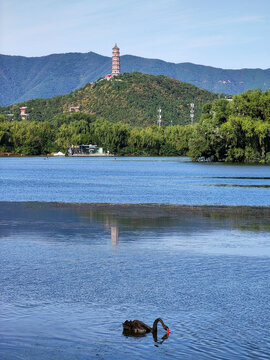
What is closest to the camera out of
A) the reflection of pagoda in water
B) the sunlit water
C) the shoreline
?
the sunlit water

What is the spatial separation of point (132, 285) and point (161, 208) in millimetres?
18450

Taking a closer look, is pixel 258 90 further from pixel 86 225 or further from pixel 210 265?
pixel 210 265

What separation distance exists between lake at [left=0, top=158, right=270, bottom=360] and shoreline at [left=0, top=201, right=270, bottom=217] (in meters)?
2.04

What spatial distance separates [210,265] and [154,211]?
14.4 metres

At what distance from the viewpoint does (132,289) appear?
13289mm

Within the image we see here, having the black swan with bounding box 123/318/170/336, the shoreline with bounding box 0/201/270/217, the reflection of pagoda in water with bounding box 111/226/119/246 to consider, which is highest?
the black swan with bounding box 123/318/170/336

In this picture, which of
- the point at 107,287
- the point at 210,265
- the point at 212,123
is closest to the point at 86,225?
the point at 210,265

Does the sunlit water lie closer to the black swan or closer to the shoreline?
the black swan

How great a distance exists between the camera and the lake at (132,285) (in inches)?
384

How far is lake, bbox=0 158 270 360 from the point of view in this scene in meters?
9.76

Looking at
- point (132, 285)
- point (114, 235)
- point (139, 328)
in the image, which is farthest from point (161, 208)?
point (139, 328)

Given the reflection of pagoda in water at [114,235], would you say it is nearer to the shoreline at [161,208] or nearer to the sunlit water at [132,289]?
the sunlit water at [132,289]

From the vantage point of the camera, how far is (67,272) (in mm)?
15031

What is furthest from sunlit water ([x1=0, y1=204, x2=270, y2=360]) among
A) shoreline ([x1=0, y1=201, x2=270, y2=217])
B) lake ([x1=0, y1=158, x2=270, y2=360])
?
shoreline ([x1=0, y1=201, x2=270, y2=217])
